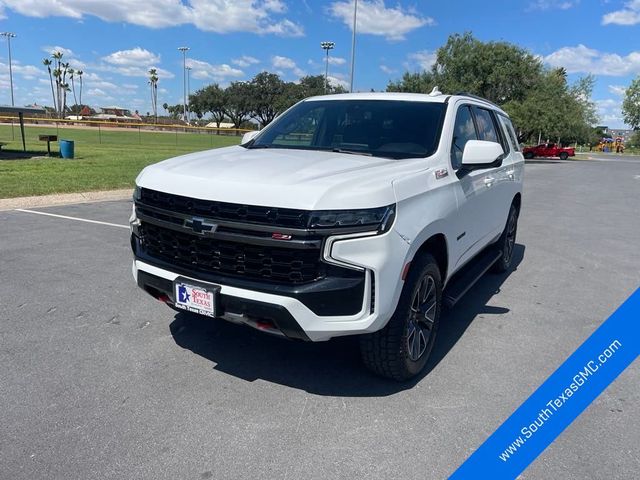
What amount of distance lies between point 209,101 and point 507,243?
93774 mm

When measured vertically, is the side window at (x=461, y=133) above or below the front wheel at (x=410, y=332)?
above

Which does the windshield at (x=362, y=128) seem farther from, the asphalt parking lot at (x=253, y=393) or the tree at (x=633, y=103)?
the tree at (x=633, y=103)

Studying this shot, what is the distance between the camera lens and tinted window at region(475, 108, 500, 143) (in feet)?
16.4

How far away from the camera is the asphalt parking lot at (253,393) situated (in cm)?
263

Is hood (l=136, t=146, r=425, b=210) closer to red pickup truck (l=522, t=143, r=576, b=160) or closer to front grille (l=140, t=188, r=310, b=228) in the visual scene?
front grille (l=140, t=188, r=310, b=228)

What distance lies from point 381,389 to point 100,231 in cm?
568

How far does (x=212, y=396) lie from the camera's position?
10.5 ft

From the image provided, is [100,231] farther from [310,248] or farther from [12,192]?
[310,248]

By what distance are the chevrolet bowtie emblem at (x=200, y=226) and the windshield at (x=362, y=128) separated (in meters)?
1.46

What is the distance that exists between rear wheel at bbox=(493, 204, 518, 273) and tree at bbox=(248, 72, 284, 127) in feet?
275

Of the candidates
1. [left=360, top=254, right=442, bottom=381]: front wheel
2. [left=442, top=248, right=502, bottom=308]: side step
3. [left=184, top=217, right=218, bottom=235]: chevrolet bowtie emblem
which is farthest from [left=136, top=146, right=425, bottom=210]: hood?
[left=442, top=248, right=502, bottom=308]: side step

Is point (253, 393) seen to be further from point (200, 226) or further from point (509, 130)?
point (509, 130)

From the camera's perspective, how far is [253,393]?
327 centimetres

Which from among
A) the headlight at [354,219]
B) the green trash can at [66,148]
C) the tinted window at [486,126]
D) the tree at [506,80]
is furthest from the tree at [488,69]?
the headlight at [354,219]
